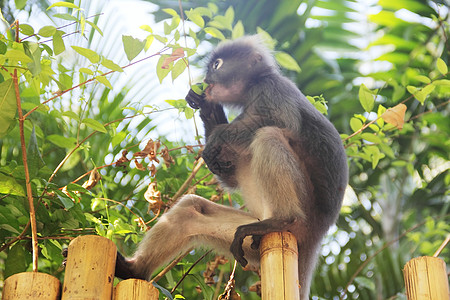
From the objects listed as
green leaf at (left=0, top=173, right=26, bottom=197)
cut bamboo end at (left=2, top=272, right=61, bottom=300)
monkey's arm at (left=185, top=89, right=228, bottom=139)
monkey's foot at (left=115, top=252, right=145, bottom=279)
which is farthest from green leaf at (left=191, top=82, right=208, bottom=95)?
cut bamboo end at (left=2, top=272, right=61, bottom=300)

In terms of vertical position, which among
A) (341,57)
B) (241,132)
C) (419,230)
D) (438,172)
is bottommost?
(419,230)

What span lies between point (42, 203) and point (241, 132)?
1.17 m

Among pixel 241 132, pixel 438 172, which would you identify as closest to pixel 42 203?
pixel 241 132

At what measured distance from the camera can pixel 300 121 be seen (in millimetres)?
3383

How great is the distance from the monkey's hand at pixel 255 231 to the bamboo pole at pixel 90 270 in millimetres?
703

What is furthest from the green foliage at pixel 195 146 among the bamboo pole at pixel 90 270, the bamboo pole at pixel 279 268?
the bamboo pole at pixel 279 268

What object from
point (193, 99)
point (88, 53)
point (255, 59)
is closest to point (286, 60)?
point (255, 59)

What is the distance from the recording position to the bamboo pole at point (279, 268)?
2395mm

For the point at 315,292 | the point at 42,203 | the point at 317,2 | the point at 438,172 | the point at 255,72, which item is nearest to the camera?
the point at 42,203

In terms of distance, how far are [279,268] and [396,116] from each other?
61.4 inches

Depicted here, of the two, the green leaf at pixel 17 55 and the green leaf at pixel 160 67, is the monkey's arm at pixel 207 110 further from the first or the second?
the green leaf at pixel 17 55

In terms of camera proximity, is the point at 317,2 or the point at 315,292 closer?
the point at 315,292

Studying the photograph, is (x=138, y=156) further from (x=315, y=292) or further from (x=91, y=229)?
(x=315, y=292)

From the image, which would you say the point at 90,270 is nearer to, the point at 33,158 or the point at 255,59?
the point at 33,158
